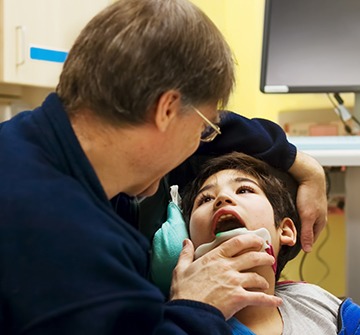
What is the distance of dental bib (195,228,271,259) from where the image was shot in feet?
3.28

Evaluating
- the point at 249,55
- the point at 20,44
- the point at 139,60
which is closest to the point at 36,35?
the point at 20,44

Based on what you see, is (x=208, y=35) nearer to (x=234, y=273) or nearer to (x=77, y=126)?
(x=77, y=126)

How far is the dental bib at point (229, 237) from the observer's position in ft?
3.28

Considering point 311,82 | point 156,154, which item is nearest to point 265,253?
point 156,154

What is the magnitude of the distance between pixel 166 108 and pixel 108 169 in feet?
0.39

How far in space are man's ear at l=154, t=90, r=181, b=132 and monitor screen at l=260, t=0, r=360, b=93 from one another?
1236 millimetres

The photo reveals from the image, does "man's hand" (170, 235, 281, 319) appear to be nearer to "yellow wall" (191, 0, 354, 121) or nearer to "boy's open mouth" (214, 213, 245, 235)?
"boy's open mouth" (214, 213, 245, 235)

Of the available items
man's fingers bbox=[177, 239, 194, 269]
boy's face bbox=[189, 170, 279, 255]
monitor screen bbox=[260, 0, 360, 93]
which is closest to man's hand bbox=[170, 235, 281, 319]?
man's fingers bbox=[177, 239, 194, 269]

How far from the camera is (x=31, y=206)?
63 centimetres

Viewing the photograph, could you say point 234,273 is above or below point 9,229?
below

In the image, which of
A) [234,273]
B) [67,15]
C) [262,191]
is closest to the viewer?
[234,273]

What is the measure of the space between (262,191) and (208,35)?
452 mm

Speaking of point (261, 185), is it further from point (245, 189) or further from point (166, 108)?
point (166, 108)

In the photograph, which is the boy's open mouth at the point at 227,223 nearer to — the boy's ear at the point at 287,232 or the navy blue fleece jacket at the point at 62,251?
the boy's ear at the point at 287,232
